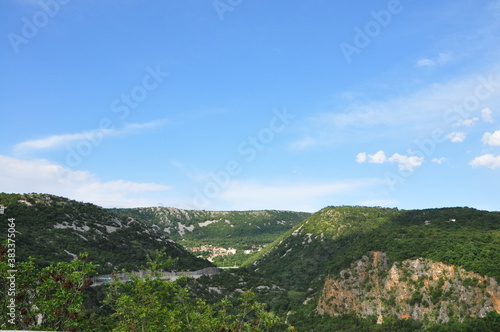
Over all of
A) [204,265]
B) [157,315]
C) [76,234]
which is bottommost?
[204,265]

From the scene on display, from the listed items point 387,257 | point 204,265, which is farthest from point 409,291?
point 204,265

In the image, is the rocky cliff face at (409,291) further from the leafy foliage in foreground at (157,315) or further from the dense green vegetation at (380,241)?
the leafy foliage in foreground at (157,315)

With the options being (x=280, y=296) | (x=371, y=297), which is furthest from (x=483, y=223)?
(x=280, y=296)

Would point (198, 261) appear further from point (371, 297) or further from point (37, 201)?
point (371, 297)

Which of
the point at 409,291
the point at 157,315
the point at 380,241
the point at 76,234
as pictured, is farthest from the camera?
the point at 76,234

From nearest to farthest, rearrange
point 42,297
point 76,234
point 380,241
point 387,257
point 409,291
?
point 42,297 < point 409,291 < point 387,257 < point 380,241 < point 76,234

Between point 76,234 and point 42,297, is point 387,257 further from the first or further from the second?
point 76,234

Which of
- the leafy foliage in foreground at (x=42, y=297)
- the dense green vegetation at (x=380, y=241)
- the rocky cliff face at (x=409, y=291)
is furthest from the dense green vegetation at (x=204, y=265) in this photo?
the rocky cliff face at (x=409, y=291)

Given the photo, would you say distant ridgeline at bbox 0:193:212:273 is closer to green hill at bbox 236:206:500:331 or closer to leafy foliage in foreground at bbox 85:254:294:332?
green hill at bbox 236:206:500:331
